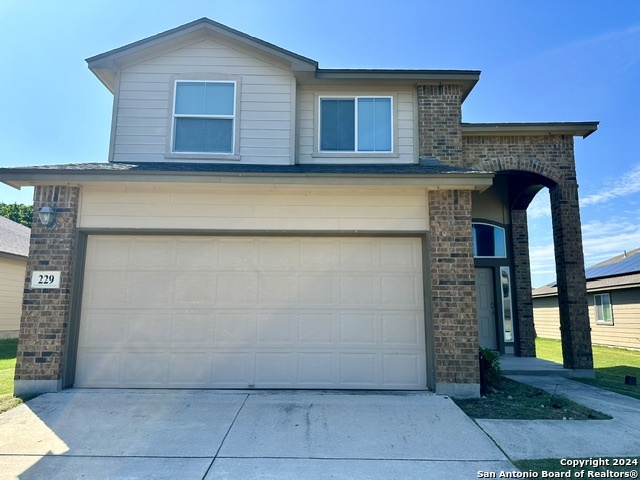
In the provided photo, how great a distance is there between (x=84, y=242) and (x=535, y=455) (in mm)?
7055

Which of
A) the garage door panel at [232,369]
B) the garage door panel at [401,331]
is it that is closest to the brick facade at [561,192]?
the garage door panel at [401,331]

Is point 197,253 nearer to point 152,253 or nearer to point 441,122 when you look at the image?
point 152,253

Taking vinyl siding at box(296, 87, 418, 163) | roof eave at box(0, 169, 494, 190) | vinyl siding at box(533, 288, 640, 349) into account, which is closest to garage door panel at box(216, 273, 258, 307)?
roof eave at box(0, 169, 494, 190)

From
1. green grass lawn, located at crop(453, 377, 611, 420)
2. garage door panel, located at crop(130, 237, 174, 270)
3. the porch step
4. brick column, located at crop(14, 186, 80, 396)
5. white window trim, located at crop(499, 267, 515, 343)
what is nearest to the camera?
green grass lawn, located at crop(453, 377, 611, 420)

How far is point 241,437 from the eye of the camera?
4.79 metres

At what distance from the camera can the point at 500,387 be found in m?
7.08

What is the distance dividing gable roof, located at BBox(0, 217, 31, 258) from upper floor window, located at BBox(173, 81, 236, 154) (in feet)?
36.5

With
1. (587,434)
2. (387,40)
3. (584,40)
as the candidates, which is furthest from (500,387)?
(584,40)

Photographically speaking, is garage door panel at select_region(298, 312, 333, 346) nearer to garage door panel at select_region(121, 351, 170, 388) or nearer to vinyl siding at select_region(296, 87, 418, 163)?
garage door panel at select_region(121, 351, 170, 388)

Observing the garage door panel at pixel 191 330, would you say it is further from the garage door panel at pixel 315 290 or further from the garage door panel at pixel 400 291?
the garage door panel at pixel 400 291

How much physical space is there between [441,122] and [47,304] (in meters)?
7.69

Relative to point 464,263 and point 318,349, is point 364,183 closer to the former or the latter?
point 464,263

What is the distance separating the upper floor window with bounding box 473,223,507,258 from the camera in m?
10.9

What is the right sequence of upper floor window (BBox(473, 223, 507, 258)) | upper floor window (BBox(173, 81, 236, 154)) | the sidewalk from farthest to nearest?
1. upper floor window (BBox(473, 223, 507, 258))
2. upper floor window (BBox(173, 81, 236, 154))
3. the sidewalk
